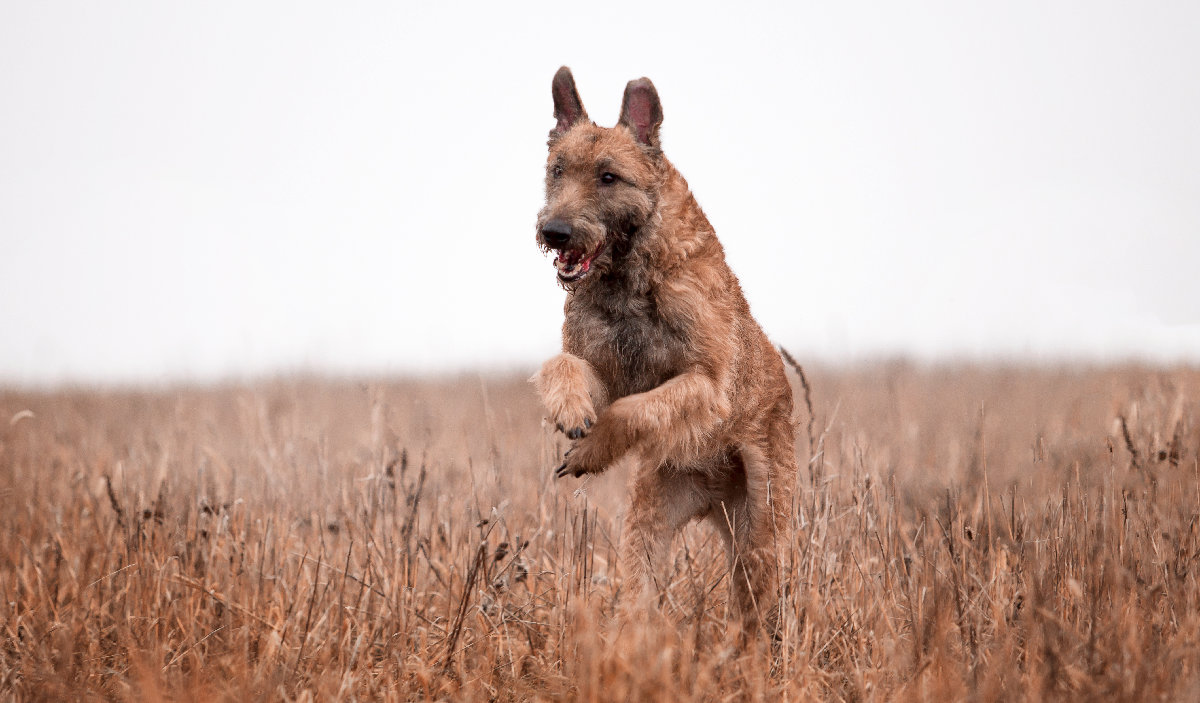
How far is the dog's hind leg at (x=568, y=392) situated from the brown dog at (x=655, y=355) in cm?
1

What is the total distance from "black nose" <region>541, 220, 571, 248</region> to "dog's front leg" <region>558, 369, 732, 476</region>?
814mm

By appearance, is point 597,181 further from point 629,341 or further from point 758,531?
point 758,531

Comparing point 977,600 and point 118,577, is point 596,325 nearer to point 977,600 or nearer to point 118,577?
point 977,600

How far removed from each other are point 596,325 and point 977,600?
87.3 inches

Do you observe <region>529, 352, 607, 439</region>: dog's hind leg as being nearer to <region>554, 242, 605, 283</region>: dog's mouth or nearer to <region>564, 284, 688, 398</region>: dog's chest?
<region>564, 284, 688, 398</region>: dog's chest

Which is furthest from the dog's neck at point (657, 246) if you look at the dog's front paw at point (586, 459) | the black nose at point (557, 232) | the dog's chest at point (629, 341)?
the dog's front paw at point (586, 459)

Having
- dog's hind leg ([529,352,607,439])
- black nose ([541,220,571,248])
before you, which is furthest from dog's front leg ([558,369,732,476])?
black nose ([541,220,571,248])

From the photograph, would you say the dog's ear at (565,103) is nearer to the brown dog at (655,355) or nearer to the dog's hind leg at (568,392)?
the brown dog at (655,355)

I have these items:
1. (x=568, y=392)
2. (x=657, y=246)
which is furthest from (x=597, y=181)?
(x=568, y=392)

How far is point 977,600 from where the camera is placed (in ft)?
13.9

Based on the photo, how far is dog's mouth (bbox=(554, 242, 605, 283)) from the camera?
4.46 m

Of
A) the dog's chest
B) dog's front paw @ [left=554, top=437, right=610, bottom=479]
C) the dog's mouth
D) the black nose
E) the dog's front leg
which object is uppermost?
the black nose

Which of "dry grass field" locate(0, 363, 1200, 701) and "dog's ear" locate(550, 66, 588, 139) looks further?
"dog's ear" locate(550, 66, 588, 139)

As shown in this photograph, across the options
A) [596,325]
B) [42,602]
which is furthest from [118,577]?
[596,325]
